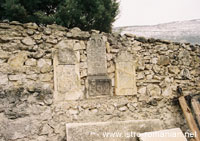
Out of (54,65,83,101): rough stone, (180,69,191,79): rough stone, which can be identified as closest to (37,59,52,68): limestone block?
(54,65,83,101): rough stone

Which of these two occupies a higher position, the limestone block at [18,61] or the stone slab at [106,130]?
the limestone block at [18,61]

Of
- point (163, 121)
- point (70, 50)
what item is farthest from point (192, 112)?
point (70, 50)

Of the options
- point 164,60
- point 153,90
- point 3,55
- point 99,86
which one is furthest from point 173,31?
point 3,55

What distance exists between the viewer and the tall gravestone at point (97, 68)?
2.75 m

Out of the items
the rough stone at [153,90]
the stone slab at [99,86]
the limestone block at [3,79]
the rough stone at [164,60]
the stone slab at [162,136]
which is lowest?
the stone slab at [162,136]

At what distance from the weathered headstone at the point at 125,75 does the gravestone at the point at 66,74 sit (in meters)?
0.69

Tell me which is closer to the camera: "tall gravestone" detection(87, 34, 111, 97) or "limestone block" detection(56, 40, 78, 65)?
"limestone block" detection(56, 40, 78, 65)

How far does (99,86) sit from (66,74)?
567mm

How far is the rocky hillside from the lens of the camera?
7562mm

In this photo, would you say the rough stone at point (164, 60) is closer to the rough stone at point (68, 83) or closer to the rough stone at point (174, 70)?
the rough stone at point (174, 70)

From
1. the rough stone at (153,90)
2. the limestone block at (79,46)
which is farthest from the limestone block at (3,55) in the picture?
the rough stone at (153,90)

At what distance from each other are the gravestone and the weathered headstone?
69 cm

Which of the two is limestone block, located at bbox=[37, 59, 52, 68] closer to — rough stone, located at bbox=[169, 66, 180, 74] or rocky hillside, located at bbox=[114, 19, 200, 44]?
rough stone, located at bbox=[169, 66, 180, 74]

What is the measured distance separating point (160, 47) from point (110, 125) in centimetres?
191
